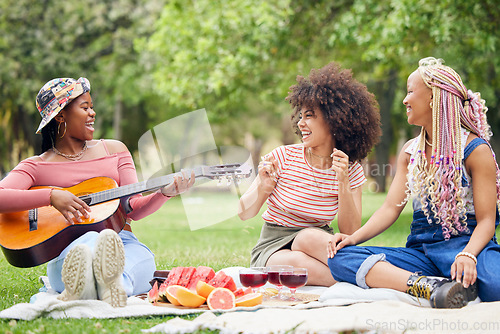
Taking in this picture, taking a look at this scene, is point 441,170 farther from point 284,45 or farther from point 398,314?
point 284,45

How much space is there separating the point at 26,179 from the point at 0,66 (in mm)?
14809

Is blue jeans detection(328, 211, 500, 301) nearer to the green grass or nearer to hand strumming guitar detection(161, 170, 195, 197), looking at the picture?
the green grass

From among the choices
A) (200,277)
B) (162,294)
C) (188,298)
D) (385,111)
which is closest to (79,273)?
(162,294)

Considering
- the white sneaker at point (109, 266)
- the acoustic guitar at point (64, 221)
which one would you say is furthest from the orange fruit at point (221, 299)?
the acoustic guitar at point (64, 221)

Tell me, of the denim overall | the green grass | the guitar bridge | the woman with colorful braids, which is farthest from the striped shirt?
the guitar bridge

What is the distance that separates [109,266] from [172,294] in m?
0.48

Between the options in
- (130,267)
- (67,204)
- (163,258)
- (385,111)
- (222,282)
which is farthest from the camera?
(385,111)

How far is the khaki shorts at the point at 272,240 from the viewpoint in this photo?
4.76m

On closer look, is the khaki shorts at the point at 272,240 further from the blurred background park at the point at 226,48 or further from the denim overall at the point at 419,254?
the blurred background park at the point at 226,48

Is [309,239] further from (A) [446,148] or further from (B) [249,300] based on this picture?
(A) [446,148]

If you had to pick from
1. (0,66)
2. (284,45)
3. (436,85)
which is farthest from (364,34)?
(0,66)

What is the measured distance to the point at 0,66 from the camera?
17859 millimetres

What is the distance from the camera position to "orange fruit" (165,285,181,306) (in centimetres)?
398

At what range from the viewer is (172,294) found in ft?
13.1
